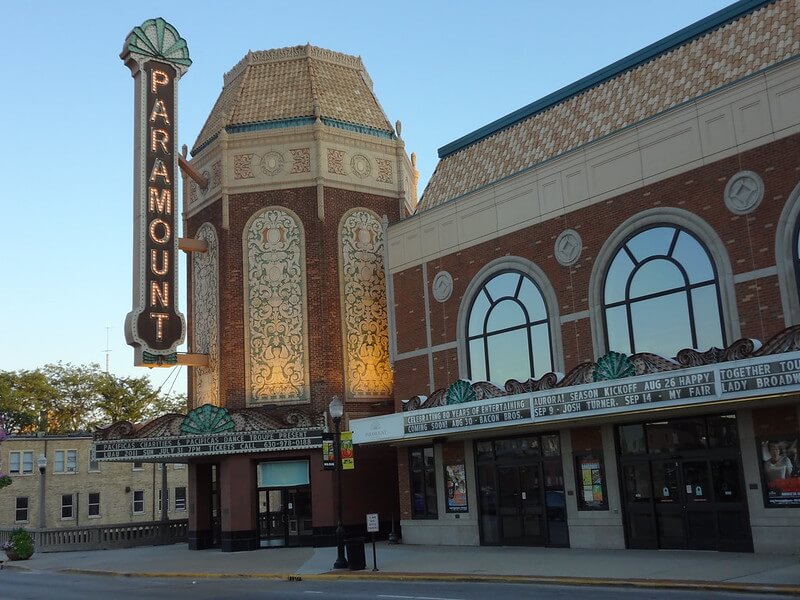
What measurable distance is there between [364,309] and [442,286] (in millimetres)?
5681

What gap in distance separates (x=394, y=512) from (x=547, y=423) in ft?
37.9

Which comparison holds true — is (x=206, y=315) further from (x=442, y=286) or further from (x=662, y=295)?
(x=662, y=295)

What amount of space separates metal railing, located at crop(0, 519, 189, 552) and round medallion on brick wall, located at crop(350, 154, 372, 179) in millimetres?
18397

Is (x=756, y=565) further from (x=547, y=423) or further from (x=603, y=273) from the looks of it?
(x=603, y=273)

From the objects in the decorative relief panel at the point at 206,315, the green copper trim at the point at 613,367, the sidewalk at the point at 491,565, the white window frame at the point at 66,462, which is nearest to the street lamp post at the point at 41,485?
the sidewalk at the point at 491,565

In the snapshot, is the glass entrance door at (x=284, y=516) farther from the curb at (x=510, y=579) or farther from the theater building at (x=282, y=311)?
the curb at (x=510, y=579)

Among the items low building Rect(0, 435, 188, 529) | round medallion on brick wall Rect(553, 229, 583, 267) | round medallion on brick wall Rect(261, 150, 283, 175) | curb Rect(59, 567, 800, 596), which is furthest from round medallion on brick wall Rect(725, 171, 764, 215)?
low building Rect(0, 435, 188, 529)

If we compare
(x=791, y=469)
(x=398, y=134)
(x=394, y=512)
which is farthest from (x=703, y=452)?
(x=398, y=134)

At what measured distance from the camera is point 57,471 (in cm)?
5916

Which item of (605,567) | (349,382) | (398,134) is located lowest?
(605,567)

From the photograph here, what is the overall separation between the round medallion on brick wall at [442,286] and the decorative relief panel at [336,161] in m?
7.68

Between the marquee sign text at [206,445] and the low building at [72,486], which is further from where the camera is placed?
the low building at [72,486]

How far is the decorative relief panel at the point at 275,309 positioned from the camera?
33938mm

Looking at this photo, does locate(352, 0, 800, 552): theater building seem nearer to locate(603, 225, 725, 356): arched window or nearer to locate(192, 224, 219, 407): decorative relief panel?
locate(603, 225, 725, 356): arched window
